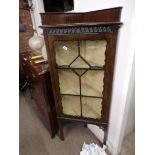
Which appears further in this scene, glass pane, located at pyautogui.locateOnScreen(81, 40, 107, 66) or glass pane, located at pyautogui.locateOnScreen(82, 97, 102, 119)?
A: glass pane, located at pyautogui.locateOnScreen(82, 97, 102, 119)

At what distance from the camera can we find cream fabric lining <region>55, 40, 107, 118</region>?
1.11m

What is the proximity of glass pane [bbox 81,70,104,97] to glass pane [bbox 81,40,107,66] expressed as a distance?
92mm

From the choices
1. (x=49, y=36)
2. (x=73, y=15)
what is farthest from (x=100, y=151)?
(x=73, y=15)

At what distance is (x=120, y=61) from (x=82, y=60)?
30cm

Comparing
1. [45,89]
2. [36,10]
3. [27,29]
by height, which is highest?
[36,10]

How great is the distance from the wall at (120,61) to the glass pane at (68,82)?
0.33m

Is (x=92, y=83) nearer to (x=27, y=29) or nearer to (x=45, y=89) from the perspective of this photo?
(x=45, y=89)

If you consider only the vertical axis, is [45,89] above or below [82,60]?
below

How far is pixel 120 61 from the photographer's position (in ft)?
3.56

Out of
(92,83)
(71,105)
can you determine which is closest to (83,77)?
(92,83)

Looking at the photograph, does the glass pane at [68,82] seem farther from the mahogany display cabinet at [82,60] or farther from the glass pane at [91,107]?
the glass pane at [91,107]

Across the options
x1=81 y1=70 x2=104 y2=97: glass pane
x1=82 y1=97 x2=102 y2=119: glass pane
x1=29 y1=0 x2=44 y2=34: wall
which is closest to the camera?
x1=81 y1=70 x2=104 y2=97: glass pane

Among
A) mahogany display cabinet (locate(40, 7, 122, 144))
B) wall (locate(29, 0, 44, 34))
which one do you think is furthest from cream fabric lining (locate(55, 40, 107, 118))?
wall (locate(29, 0, 44, 34))

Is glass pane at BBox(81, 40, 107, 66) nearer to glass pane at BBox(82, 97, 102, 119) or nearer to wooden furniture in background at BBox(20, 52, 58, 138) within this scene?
glass pane at BBox(82, 97, 102, 119)
